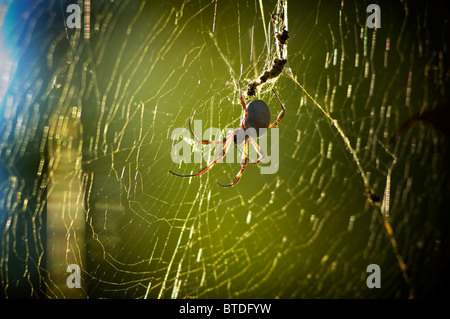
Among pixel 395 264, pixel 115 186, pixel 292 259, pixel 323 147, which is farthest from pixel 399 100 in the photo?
pixel 115 186

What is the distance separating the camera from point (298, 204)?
1553 millimetres

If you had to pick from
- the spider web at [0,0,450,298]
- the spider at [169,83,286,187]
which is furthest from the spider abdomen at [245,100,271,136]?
the spider web at [0,0,450,298]

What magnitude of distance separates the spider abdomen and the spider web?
0.13 m

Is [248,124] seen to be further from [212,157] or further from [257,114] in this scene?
[212,157]

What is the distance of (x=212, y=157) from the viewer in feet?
3.63

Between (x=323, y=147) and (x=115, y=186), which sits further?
(x=323, y=147)

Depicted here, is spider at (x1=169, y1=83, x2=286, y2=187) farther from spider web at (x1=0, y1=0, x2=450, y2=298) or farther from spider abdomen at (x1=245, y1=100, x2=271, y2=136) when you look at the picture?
spider web at (x1=0, y1=0, x2=450, y2=298)

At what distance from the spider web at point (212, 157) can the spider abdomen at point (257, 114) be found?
5.3 inches

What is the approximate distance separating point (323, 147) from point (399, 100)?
391 millimetres

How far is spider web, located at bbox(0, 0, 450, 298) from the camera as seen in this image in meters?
0.88

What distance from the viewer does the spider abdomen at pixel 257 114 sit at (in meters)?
0.97

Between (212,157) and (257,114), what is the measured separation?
24 cm

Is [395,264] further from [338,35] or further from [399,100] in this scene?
[338,35]

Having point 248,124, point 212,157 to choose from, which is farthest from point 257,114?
point 212,157
